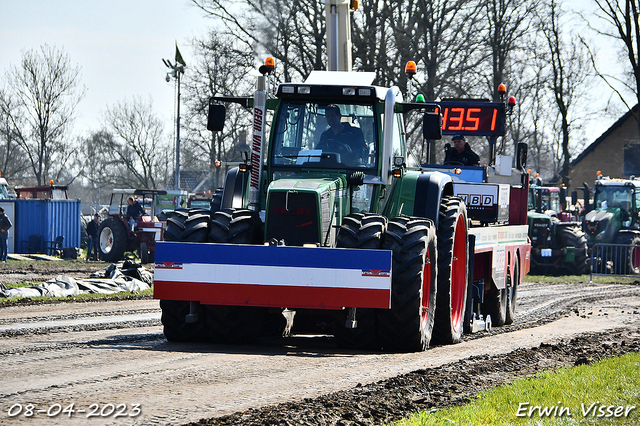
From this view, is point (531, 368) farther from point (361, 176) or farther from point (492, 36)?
point (492, 36)

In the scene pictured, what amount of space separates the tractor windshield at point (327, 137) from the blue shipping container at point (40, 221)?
25.4 metres

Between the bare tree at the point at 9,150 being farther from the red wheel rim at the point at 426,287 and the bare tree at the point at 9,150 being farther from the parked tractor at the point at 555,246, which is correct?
the red wheel rim at the point at 426,287

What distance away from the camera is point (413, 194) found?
10156mm

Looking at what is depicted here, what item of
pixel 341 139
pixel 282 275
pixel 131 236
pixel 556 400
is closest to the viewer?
pixel 556 400

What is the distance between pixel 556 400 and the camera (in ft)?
21.4

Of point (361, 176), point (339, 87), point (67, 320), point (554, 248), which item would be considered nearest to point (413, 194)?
point (361, 176)

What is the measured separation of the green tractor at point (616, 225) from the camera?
90.7 ft

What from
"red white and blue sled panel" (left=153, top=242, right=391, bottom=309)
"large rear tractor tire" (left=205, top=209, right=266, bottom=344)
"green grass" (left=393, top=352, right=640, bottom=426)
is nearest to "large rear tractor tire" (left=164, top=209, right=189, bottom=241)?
"large rear tractor tire" (left=205, top=209, right=266, bottom=344)

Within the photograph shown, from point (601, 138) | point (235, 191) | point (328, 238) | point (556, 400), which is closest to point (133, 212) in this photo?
point (235, 191)

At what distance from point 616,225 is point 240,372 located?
24.0 metres

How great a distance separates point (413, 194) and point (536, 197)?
18869 mm

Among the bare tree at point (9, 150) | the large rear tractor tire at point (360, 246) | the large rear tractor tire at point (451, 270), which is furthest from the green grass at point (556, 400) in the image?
the bare tree at point (9, 150)

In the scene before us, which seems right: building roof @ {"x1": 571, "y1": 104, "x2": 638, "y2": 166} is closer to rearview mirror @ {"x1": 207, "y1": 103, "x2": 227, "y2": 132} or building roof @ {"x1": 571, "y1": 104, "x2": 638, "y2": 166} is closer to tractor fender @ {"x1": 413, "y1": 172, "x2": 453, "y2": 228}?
tractor fender @ {"x1": 413, "y1": 172, "x2": 453, "y2": 228}

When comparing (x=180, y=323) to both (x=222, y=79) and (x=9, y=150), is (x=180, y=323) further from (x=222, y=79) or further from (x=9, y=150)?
(x=9, y=150)
